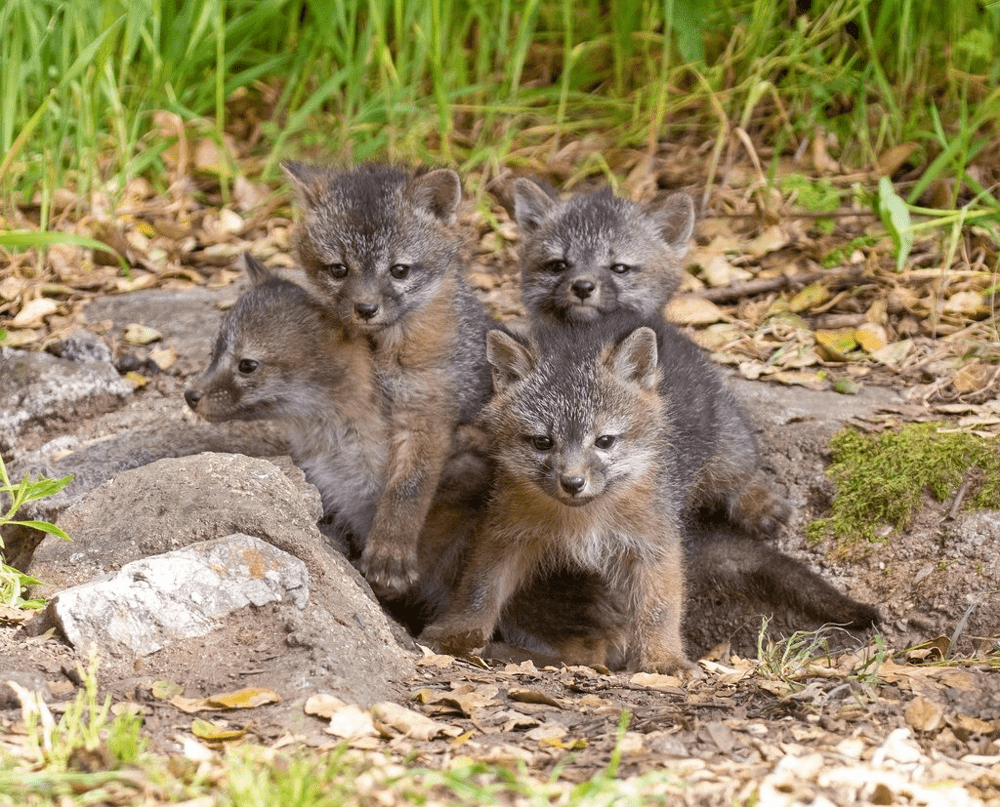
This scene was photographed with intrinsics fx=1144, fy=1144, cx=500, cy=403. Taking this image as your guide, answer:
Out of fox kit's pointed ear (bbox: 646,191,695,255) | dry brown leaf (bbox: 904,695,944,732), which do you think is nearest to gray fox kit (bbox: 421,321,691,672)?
dry brown leaf (bbox: 904,695,944,732)

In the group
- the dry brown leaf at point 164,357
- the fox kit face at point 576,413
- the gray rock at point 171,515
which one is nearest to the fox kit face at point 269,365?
the gray rock at point 171,515

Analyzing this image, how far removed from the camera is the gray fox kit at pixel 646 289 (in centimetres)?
553

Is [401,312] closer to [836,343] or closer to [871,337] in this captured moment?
[836,343]

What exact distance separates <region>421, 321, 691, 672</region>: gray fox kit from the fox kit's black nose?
2.36 feet

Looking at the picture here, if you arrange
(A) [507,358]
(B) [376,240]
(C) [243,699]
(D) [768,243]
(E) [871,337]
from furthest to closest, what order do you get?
(D) [768,243]
(E) [871,337]
(B) [376,240]
(A) [507,358]
(C) [243,699]

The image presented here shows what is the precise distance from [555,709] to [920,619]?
2145 millimetres

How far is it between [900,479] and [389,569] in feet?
8.05

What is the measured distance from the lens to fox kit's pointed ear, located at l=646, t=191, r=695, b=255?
639 cm

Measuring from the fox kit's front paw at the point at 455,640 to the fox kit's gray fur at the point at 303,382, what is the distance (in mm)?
807

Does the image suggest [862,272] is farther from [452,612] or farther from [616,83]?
[452,612]

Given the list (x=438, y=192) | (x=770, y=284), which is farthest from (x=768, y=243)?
(x=438, y=192)

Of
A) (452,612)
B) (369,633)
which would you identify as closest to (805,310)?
(452,612)

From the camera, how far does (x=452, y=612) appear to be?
4988mm

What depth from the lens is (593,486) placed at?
4.50 m
